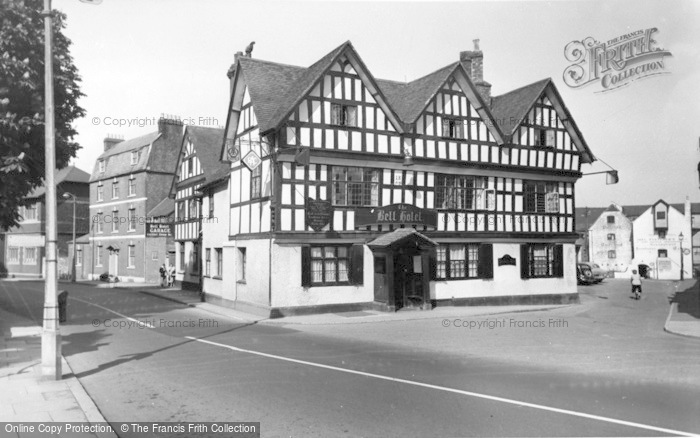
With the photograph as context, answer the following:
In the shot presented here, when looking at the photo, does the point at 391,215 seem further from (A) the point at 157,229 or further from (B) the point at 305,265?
(A) the point at 157,229

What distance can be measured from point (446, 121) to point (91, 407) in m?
19.5

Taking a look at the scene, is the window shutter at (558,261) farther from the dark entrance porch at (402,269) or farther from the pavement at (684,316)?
the dark entrance porch at (402,269)

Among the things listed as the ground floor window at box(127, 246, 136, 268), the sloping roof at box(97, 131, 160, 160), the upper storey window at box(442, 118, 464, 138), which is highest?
the sloping roof at box(97, 131, 160, 160)

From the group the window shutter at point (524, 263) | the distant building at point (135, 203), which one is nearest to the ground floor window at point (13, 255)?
the distant building at point (135, 203)

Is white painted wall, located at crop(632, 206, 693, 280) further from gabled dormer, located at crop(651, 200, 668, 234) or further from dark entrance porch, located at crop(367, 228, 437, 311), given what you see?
dark entrance porch, located at crop(367, 228, 437, 311)

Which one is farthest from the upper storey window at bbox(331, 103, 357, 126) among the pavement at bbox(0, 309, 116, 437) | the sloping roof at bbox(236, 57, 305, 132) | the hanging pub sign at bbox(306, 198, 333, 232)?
the pavement at bbox(0, 309, 116, 437)

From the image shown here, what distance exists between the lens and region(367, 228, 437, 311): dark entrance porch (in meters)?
21.2

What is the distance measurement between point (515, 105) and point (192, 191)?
19360mm

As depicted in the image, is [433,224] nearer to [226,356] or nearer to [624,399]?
[226,356]

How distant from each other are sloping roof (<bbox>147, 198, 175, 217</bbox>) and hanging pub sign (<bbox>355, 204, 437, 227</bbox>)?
72.3 feet

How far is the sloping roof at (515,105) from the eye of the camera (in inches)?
1010

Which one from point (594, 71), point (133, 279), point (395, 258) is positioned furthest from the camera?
point (133, 279)

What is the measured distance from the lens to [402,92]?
26.2m

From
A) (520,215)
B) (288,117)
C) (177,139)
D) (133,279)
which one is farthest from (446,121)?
(133,279)
